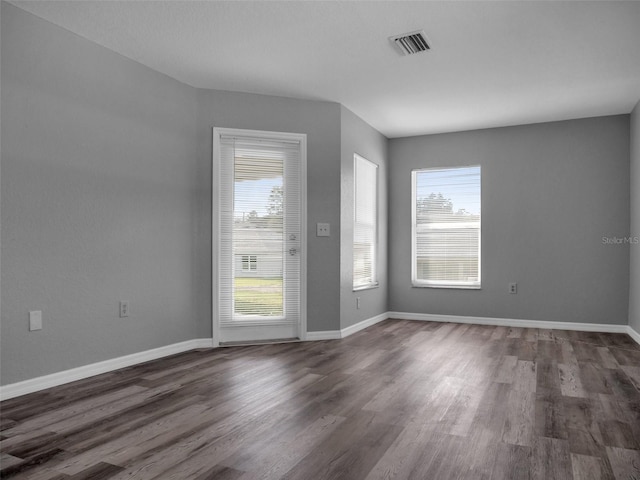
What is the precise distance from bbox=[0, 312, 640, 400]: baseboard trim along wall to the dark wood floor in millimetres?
104

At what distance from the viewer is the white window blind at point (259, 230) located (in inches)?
178

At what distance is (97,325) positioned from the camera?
3443mm

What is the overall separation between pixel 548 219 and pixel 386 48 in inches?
129

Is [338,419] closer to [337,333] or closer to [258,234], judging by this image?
[337,333]

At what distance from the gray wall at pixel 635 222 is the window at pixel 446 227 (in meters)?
1.66

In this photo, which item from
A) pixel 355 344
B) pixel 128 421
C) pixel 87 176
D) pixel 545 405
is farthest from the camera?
pixel 355 344

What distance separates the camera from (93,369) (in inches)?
134

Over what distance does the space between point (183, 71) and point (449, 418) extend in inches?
136

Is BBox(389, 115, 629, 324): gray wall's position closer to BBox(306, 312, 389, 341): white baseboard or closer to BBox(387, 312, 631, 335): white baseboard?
BBox(387, 312, 631, 335): white baseboard

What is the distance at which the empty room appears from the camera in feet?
7.80

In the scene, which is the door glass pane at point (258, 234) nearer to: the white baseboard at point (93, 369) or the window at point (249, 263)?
the window at point (249, 263)

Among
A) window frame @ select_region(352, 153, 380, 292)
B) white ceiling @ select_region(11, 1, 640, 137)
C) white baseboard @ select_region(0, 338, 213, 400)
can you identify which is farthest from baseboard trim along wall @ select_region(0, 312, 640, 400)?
white ceiling @ select_region(11, 1, 640, 137)

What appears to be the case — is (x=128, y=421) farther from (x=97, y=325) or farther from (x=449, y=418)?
(x=449, y=418)

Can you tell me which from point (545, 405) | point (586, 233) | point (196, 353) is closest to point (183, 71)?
point (196, 353)
